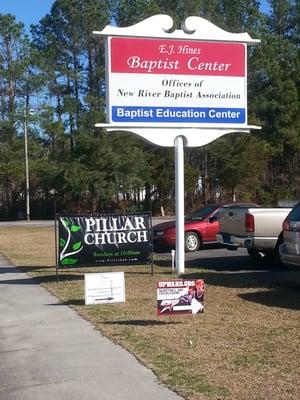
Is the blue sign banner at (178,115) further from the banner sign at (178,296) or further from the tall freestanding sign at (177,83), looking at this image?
the banner sign at (178,296)

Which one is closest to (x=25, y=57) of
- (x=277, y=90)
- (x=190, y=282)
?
(x=277, y=90)

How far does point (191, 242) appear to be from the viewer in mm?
19500

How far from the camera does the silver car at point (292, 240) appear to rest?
36.0 ft

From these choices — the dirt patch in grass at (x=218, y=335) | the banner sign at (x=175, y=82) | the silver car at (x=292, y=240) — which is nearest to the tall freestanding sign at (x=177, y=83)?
the banner sign at (x=175, y=82)

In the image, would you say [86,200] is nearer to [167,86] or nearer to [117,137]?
[117,137]

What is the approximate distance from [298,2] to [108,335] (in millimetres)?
62212

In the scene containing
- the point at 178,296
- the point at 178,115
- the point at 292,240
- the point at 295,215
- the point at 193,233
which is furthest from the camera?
the point at 193,233

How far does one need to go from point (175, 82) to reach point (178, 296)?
21.2 feet

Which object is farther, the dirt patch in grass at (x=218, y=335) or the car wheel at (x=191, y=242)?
the car wheel at (x=191, y=242)

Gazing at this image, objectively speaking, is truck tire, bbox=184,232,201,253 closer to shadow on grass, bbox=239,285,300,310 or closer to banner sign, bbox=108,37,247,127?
banner sign, bbox=108,37,247,127

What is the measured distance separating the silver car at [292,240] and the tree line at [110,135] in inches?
1714

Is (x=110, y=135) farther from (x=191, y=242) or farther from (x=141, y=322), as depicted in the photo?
(x=141, y=322)

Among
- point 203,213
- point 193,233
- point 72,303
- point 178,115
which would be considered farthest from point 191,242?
point 72,303

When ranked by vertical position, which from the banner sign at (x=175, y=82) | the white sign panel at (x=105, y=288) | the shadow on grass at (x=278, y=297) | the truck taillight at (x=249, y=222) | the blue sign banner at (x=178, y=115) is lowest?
the shadow on grass at (x=278, y=297)
